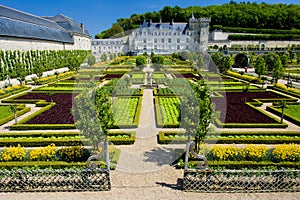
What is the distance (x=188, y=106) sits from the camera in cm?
820

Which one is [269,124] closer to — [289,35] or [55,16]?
[55,16]

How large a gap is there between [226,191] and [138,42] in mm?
67432

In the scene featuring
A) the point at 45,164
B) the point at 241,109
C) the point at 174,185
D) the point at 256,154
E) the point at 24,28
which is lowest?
the point at 174,185

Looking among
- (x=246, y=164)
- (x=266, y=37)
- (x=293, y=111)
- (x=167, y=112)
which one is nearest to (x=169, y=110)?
(x=167, y=112)

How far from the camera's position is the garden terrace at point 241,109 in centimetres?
1294

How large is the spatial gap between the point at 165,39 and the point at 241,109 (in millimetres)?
59197

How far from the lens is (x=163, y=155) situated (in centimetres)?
901

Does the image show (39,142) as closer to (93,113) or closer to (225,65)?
(93,113)

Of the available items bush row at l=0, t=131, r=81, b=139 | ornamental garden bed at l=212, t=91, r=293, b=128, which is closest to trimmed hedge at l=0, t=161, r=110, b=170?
bush row at l=0, t=131, r=81, b=139

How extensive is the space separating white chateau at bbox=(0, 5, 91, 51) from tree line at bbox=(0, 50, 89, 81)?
40.4 inches

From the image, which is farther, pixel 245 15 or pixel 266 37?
pixel 245 15

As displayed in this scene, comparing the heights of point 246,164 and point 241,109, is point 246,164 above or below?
below

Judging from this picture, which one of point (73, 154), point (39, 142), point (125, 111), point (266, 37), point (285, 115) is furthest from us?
point (266, 37)

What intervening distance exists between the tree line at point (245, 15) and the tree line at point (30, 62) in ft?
177
